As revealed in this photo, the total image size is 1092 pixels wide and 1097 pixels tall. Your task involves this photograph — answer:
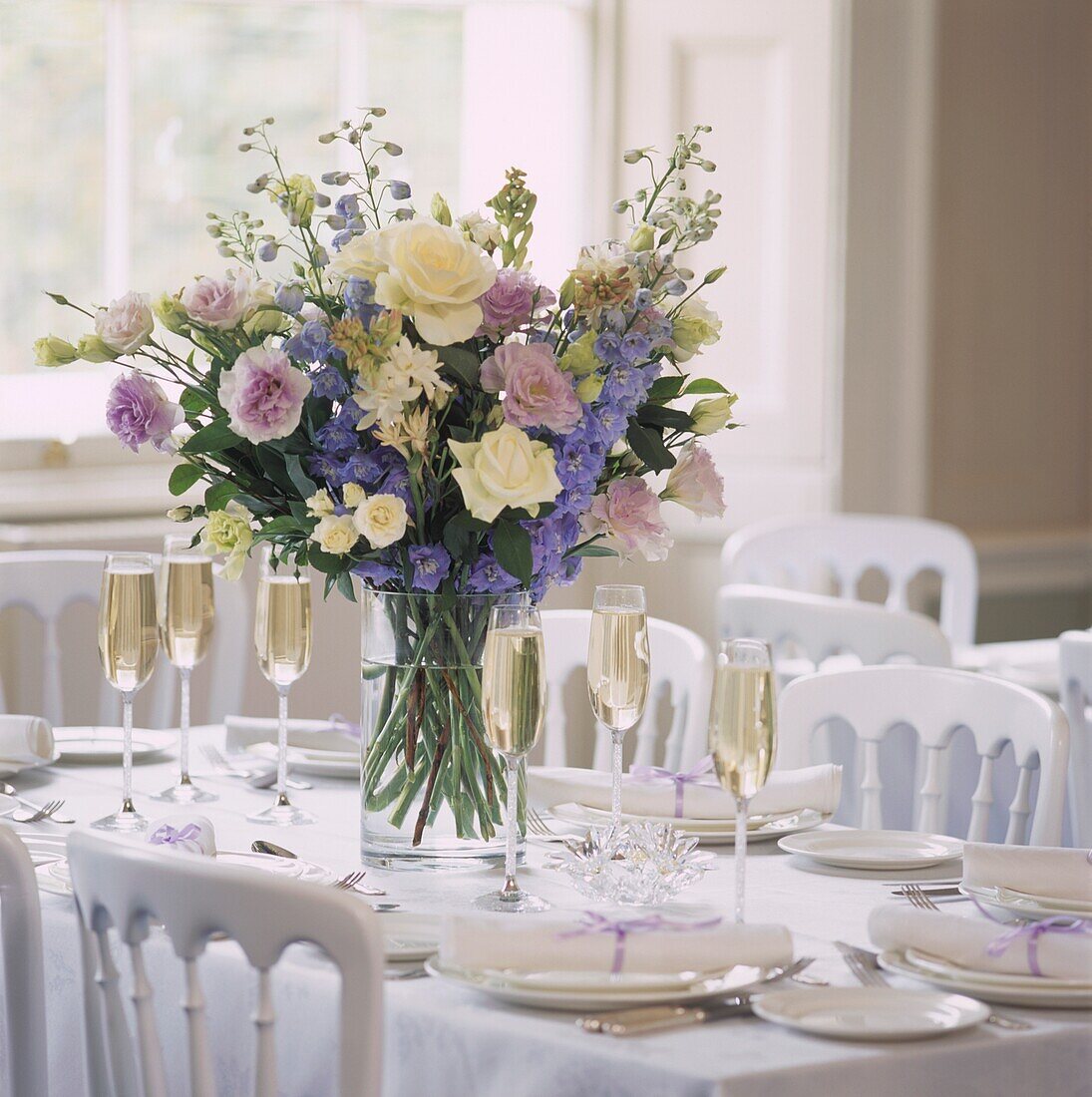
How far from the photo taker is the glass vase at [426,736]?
1.59 metres

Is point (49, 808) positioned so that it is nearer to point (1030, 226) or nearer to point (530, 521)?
point (530, 521)

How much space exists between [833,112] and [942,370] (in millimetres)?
653

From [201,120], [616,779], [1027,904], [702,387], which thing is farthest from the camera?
[201,120]

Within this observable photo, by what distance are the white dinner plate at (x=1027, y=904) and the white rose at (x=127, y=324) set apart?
2.71 feet

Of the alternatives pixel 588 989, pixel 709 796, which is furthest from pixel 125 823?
pixel 588 989

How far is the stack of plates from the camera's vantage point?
176cm

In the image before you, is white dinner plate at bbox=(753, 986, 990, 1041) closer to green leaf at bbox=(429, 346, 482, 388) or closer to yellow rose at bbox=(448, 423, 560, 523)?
yellow rose at bbox=(448, 423, 560, 523)

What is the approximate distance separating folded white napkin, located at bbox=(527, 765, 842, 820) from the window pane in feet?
6.95

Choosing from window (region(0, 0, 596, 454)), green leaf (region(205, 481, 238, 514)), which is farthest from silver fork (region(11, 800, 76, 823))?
window (region(0, 0, 596, 454))

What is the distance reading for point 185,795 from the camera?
6.30 ft

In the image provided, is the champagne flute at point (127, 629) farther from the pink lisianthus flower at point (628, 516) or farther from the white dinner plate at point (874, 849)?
the white dinner plate at point (874, 849)

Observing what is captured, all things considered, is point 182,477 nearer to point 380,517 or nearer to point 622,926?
point 380,517

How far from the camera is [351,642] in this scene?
361 centimetres

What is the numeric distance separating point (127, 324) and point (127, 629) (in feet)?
1.17
